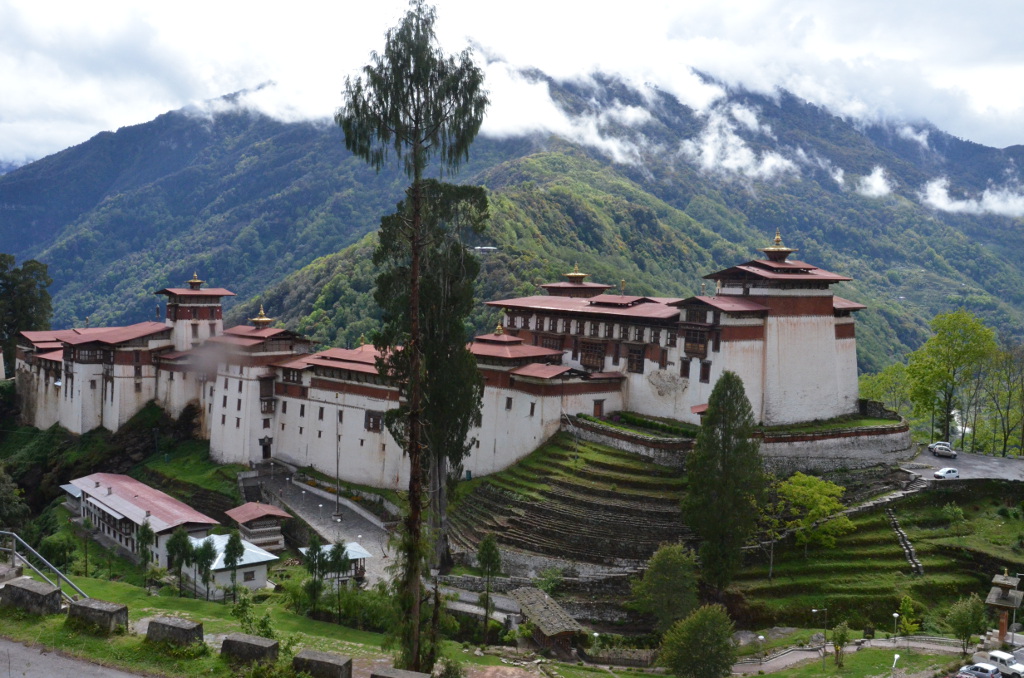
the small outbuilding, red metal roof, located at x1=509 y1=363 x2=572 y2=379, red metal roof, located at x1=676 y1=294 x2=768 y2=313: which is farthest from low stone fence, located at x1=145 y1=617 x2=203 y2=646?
red metal roof, located at x1=676 y1=294 x2=768 y2=313

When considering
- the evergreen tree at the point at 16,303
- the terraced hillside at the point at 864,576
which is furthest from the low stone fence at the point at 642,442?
the evergreen tree at the point at 16,303

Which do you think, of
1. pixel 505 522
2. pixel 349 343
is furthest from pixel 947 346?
pixel 349 343

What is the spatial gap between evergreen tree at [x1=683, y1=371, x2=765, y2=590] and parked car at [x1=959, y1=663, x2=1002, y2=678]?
975cm

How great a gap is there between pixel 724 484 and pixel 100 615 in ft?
80.2

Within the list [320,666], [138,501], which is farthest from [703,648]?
[138,501]

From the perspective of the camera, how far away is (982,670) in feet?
82.3

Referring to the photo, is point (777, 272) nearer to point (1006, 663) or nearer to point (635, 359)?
point (635, 359)

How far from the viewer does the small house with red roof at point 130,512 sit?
4406 centimetres

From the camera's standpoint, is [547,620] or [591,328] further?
[591,328]

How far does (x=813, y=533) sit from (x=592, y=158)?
162 metres

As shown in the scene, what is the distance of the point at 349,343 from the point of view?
89.0m

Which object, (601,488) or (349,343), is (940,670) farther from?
(349,343)

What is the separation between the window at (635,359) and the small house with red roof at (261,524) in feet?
64.4

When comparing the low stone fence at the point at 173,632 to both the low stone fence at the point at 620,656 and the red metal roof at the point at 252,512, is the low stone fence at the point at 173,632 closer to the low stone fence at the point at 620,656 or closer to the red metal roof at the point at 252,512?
the low stone fence at the point at 620,656
